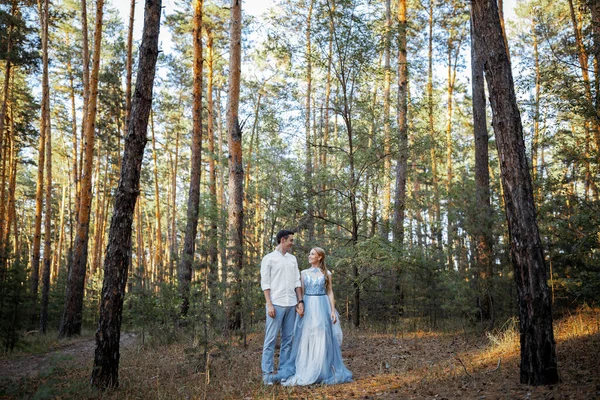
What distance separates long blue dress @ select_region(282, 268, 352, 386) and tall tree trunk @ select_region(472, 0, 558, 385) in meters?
2.38

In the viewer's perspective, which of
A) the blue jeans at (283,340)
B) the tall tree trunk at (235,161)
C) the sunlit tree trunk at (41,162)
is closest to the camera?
the blue jeans at (283,340)

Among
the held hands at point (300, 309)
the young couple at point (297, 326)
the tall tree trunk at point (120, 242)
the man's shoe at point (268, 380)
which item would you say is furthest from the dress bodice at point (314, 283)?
the tall tree trunk at point (120, 242)

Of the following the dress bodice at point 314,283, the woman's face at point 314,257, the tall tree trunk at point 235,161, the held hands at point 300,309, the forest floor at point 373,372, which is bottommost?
the forest floor at point 373,372

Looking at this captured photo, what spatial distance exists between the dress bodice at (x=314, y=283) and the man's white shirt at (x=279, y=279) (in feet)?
0.91

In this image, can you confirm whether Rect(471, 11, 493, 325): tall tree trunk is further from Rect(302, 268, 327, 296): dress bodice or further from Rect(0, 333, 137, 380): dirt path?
Rect(0, 333, 137, 380): dirt path

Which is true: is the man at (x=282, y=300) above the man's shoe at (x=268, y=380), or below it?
above

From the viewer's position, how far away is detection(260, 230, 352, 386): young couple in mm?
5863

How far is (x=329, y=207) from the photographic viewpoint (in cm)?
1174

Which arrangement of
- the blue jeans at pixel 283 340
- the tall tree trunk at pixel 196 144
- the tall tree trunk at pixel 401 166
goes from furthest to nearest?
the tall tree trunk at pixel 196 144 → the tall tree trunk at pixel 401 166 → the blue jeans at pixel 283 340

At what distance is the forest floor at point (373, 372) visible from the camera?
479cm

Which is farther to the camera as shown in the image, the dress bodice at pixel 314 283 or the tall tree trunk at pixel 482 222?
the tall tree trunk at pixel 482 222

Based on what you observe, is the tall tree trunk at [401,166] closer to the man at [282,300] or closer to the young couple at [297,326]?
the young couple at [297,326]

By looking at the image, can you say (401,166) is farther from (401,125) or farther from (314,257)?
(314,257)

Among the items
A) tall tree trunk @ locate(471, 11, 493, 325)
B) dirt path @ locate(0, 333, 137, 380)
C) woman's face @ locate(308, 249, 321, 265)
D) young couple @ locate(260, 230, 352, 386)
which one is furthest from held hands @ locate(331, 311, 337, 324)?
tall tree trunk @ locate(471, 11, 493, 325)
